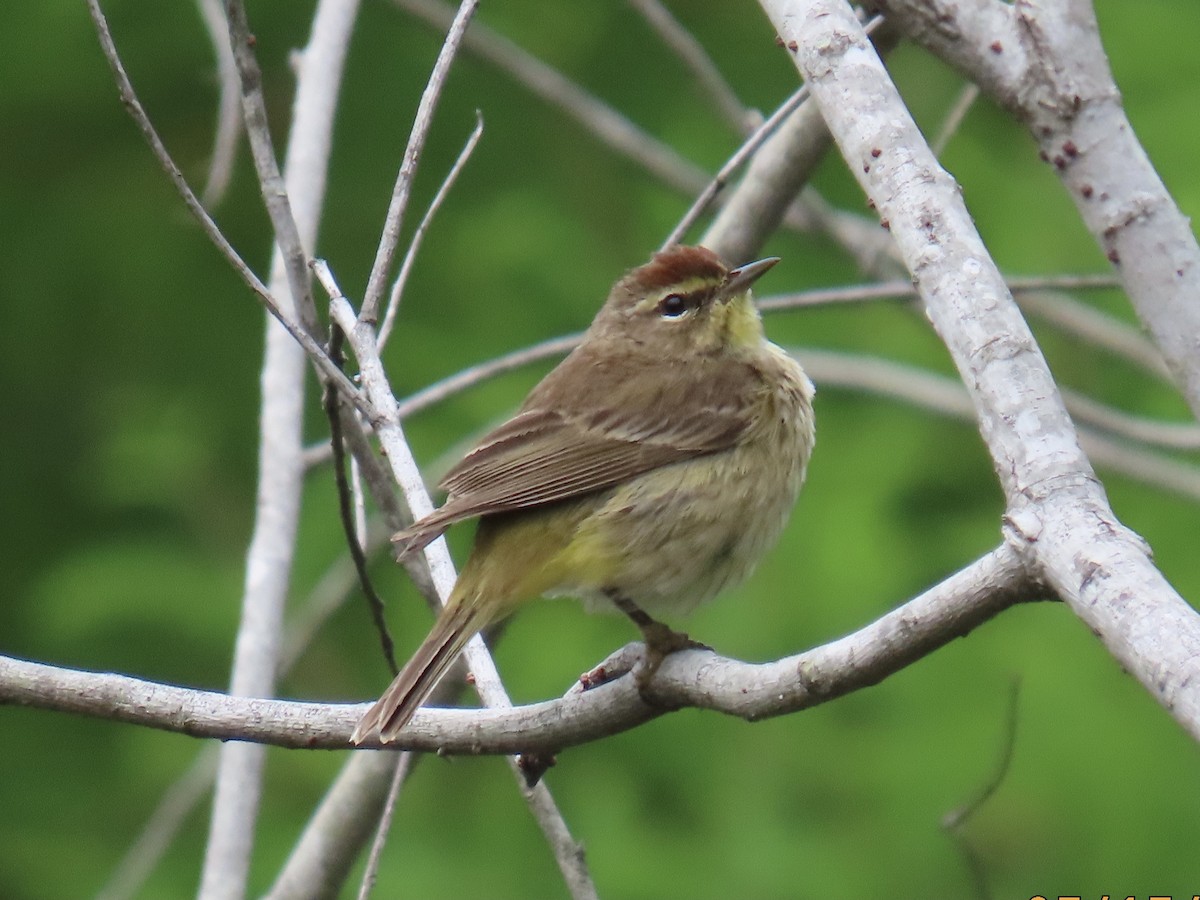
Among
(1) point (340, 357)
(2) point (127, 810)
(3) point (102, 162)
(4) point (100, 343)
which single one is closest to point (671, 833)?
(2) point (127, 810)

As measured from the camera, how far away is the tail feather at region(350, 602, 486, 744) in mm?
2771

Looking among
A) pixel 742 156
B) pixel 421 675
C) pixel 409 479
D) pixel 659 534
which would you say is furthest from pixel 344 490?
pixel 742 156

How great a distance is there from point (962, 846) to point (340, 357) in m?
1.85

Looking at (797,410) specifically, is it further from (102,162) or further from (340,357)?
(102,162)

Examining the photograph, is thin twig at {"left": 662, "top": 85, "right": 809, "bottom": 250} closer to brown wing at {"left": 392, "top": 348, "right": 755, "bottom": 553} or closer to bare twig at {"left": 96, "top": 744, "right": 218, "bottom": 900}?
brown wing at {"left": 392, "top": 348, "right": 755, "bottom": 553}

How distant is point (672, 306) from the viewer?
4879 mm

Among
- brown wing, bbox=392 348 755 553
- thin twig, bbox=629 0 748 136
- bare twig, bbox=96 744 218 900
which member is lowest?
bare twig, bbox=96 744 218 900

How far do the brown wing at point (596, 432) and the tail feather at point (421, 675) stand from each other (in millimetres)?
402

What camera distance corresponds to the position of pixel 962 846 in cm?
373

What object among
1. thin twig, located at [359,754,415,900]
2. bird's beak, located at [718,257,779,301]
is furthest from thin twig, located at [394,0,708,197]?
thin twig, located at [359,754,415,900]

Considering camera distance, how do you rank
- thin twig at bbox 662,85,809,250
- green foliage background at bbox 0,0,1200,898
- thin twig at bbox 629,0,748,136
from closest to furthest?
1. thin twig at bbox 662,85,809,250
2. thin twig at bbox 629,0,748,136
3. green foliage background at bbox 0,0,1200,898

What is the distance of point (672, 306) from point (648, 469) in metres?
0.85

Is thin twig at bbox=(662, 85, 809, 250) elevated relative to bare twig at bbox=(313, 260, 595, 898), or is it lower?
elevated

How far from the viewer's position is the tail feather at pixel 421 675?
2.77 m
